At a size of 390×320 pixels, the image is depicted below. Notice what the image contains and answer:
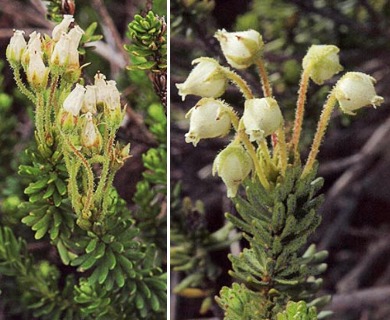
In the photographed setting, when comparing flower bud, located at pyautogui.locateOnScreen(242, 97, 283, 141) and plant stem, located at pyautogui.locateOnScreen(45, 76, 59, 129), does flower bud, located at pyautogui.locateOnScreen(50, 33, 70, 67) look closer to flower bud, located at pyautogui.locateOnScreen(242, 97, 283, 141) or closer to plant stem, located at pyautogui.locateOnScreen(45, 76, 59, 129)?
plant stem, located at pyautogui.locateOnScreen(45, 76, 59, 129)

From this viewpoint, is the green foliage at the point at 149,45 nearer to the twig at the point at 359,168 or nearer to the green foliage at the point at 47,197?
the green foliage at the point at 47,197

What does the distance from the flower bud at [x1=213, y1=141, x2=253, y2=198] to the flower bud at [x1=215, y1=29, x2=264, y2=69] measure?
0.31ft

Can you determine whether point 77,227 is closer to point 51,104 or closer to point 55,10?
point 51,104

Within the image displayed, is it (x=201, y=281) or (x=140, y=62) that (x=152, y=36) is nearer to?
(x=140, y=62)

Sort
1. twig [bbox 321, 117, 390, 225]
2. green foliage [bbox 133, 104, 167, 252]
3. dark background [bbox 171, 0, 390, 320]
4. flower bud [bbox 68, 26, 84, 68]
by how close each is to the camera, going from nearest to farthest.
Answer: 1. flower bud [bbox 68, 26, 84, 68]
2. green foliage [bbox 133, 104, 167, 252]
3. dark background [bbox 171, 0, 390, 320]
4. twig [bbox 321, 117, 390, 225]

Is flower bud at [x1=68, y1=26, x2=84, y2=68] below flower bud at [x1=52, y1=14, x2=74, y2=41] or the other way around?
below

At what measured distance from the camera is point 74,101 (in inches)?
39.8

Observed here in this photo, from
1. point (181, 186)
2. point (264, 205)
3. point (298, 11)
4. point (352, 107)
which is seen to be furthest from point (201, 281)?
point (298, 11)

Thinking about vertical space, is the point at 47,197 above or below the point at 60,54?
below

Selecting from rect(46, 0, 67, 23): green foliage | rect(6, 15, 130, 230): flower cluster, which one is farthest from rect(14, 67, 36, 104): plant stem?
rect(46, 0, 67, 23): green foliage

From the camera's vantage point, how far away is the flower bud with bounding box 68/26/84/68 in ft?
3.37

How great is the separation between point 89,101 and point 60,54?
64 mm

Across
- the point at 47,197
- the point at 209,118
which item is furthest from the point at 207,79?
the point at 47,197

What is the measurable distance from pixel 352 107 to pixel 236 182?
0.15m
